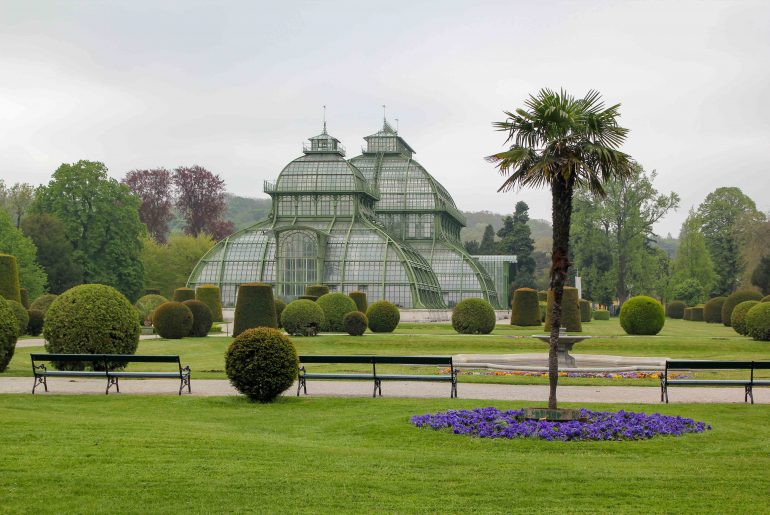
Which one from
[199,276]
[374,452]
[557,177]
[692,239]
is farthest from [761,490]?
[692,239]

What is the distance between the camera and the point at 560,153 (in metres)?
14.4

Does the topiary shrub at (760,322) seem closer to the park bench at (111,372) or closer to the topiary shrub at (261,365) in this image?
the topiary shrub at (261,365)

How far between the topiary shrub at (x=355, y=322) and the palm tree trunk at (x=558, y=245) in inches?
1088

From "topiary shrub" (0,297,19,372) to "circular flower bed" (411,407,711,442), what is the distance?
12.4m

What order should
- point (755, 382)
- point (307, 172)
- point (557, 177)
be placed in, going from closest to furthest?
1. point (557, 177)
2. point (755, 382)
3. point (307, 172)

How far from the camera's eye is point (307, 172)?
70.4 meters

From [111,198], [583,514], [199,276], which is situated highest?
[111,198]

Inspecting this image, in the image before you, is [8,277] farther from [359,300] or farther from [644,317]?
[644,317]

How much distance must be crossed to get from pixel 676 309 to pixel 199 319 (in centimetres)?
5252

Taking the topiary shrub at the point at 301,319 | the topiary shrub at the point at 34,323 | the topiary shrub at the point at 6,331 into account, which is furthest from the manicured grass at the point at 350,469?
the topiary shrub at the point at 34,323

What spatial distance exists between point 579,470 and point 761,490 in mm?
2060

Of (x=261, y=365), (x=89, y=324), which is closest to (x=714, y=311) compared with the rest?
(x=89, y=324)

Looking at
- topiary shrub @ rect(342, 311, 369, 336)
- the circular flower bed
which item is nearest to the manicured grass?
the circular flower bed

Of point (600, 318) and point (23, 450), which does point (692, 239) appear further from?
point (23, 450)
